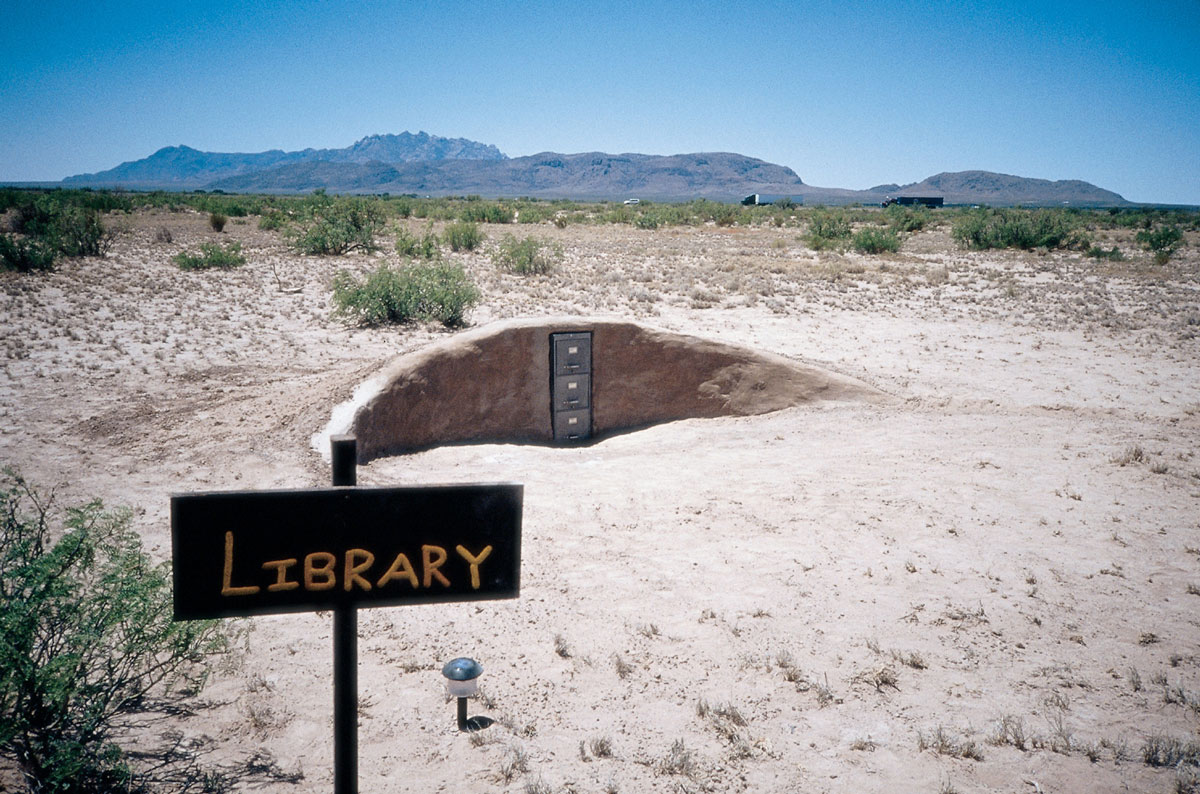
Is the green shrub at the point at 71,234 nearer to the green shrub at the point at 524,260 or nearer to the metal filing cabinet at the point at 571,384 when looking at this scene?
the green shrub at the point at 524,260

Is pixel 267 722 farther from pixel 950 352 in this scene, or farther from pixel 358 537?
pixel 950 352

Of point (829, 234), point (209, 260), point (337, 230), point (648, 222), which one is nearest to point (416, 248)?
point (337, 230)

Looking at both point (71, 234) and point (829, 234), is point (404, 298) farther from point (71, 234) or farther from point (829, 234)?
point (829, 234)

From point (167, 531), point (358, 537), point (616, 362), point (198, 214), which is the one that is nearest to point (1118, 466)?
point (616, 362)

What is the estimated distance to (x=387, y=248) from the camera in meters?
27.5

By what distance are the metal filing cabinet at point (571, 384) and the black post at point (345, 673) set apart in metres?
8.23

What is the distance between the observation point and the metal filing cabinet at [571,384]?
10.4 m

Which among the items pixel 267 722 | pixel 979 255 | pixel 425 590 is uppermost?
pixel 979 255

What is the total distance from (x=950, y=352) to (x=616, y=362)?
7.41 meters

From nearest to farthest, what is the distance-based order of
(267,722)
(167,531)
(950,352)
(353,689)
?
1. (353,689)
2. (267,722)
3. (167,531)
4. (950,352)

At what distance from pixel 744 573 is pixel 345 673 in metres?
4.17

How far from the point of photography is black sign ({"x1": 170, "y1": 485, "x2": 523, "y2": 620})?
6.30 feet

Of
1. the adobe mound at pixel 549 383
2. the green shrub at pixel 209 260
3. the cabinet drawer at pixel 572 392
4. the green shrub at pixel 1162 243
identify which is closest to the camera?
the adobe mound at pixel 549 383

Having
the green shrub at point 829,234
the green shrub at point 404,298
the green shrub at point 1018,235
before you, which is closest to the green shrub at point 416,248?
the green shrub at point 404,298
